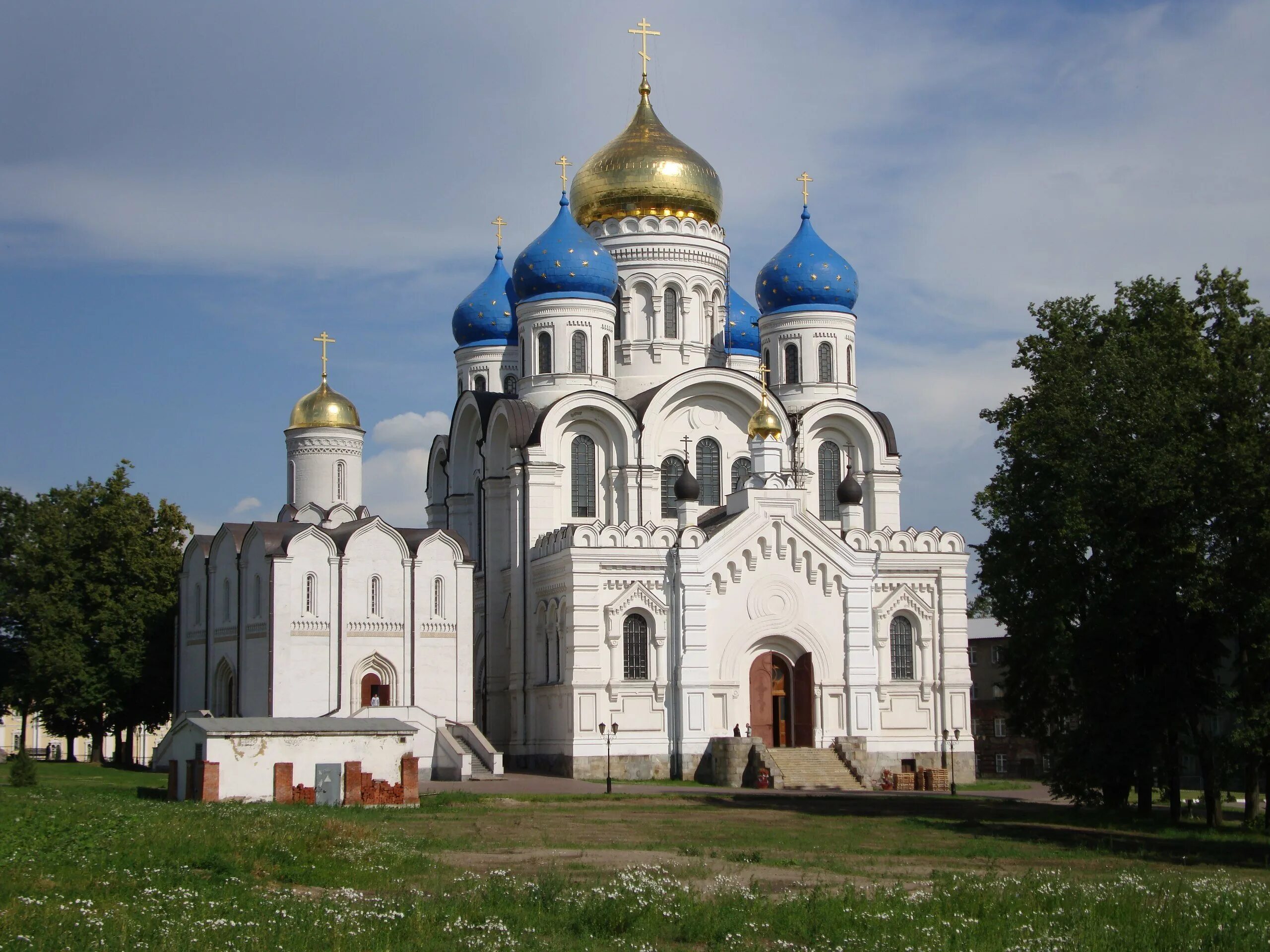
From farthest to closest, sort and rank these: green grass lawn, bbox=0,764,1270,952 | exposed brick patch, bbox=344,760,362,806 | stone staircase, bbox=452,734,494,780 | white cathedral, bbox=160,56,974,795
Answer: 1. white cathedral, bbox=160,56,974,795
2. stone staircase, bbox=452,734,494,780
3. exposed brick patch, bbox=344,760,362,806
4. green grass lawn, bbox=0,764,1270,952

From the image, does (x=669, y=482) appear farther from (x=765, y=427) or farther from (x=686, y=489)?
(x=765, y=427)

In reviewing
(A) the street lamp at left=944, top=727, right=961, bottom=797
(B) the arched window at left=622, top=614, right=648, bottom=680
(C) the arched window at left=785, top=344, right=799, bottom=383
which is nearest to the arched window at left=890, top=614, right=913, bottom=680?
(A) the street lamp at left=944, top=727, right=961, bottom=797

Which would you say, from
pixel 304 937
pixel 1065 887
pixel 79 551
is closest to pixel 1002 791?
pixel 1065 887

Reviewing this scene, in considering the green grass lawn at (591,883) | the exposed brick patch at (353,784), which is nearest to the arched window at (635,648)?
the exposed brick patch at (353,784)

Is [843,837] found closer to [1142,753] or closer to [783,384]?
[1142,753]

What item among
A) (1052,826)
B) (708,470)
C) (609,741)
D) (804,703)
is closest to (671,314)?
(708,470)

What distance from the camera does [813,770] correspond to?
111 feet

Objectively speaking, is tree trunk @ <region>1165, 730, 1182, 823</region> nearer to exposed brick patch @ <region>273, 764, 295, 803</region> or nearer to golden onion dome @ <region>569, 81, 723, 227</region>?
exposed brick patch @ <region>273, 764, 295, 803</region>

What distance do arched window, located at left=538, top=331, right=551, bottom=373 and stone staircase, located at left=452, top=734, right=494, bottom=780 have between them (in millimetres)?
9569

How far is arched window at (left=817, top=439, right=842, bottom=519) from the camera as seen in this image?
40.1 meters

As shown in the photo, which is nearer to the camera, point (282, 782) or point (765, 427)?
point (282, 782)

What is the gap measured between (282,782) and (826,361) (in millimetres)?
20760

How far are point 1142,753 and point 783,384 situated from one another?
63.1ft

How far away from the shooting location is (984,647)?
55.0 m
